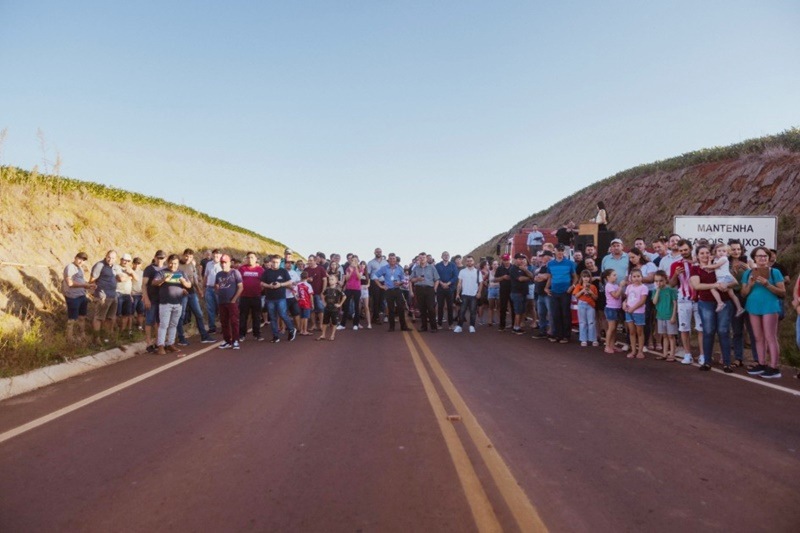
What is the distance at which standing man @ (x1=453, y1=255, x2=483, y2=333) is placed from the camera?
14836mm

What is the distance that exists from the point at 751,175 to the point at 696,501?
23.3 m

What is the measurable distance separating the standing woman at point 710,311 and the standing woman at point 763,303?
318 millimetres

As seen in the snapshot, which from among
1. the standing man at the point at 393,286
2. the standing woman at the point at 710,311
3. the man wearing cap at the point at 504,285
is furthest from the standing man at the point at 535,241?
the standing woman at the point at 710,311

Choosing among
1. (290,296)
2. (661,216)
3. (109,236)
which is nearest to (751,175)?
(661,216)

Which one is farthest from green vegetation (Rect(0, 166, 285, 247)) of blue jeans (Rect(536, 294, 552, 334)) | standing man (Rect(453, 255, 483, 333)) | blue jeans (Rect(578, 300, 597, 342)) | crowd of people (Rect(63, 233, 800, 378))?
blue jeans (Rect(578, 300, 597, 342))

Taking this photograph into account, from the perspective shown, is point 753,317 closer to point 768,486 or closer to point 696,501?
point 768,486

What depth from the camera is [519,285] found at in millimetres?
14555

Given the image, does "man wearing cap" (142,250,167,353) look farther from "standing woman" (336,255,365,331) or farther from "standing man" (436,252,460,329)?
"standing man" (436,252,460,329)

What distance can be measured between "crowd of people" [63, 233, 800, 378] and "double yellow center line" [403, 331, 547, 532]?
4.97m

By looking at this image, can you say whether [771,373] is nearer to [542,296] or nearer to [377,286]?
[542,296]

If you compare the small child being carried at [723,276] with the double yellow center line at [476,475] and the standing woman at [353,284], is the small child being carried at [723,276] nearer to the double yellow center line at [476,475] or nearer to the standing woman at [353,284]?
the double yellow center line at [476,475]

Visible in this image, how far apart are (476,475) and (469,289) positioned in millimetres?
11013

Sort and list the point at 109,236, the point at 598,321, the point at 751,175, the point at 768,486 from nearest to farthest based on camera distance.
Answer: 1. the point at 768,486
2. the point at 598,321
3. the point at 109,236
4. the point at 751,175

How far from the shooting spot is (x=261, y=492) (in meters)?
3.72
